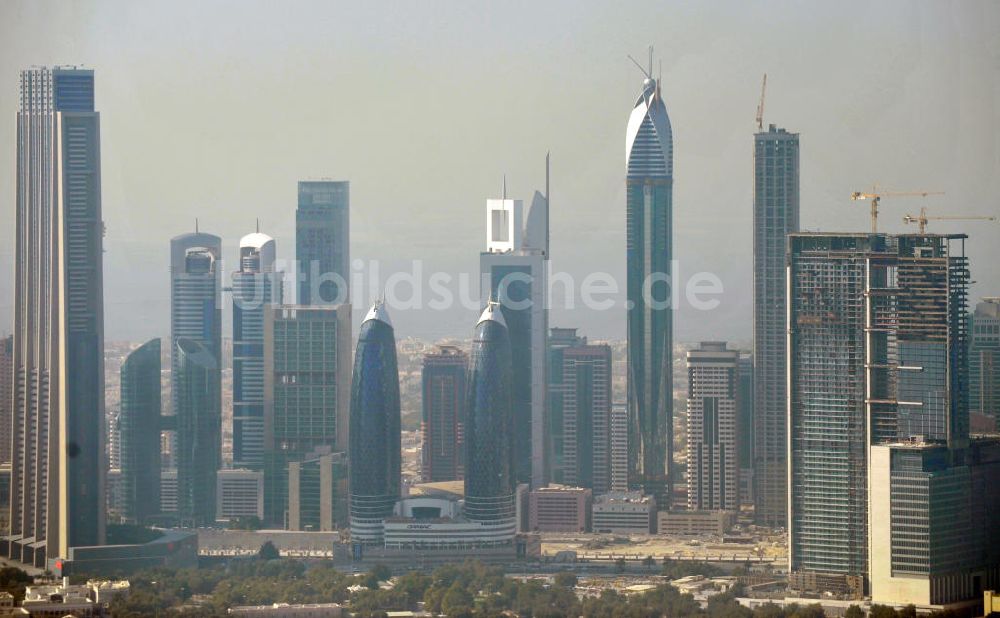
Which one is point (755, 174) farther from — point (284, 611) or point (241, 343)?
point (284, 611)

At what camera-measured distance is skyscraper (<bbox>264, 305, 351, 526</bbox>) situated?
38.1m

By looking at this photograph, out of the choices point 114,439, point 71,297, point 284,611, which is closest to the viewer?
point 284,611

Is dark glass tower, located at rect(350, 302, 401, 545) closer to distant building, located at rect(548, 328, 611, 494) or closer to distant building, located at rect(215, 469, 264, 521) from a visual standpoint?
distant building, located at rect(215, 469, 264, 521)

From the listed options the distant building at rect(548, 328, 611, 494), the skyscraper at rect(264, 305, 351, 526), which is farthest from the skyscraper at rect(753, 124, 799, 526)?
the skyscraper at rect(264, 305, 351, 526)

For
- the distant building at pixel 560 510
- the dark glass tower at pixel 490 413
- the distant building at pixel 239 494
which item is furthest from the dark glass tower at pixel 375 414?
the distant building at pixel 560 510

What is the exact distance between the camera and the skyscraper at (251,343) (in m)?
38.2

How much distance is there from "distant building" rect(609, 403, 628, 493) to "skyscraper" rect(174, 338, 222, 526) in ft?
19.6

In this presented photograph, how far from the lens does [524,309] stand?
39.1 metres

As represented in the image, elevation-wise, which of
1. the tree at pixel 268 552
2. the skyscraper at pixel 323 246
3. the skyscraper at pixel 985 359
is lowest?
the tree at pixel 268 552

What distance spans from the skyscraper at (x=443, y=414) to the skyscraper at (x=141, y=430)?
4302 mm

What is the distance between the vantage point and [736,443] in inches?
1503

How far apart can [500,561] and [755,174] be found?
696cm

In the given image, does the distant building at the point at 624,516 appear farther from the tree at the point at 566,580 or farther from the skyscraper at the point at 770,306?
the tree at the point at 566,580

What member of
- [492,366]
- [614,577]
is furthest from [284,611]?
[492,366]
